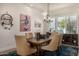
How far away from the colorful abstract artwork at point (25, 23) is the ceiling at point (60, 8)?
0.27 metres

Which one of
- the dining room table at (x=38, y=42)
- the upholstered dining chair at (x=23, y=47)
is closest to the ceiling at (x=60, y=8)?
the dining room table at (x=38, y=42)

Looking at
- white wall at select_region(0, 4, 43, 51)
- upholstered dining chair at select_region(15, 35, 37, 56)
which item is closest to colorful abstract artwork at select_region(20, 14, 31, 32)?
white wall at select_region(0, 4, 43, 51)

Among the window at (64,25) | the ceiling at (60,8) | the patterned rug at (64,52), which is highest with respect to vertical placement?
the ceiling at (60,8)

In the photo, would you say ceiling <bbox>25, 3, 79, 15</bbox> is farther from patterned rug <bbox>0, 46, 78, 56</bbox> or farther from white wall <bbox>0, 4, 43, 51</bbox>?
patterned rug <bbox>0, 46, 78, 56</bbox>

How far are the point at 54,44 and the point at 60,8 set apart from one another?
0.75 m

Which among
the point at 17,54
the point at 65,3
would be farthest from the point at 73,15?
the point at 17,54

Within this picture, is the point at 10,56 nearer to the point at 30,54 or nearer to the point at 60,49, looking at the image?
the point at 30,54

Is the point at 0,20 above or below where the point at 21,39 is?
above

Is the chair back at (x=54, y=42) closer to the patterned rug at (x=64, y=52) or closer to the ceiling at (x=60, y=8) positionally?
the patterned rug at (x=64, y=52)

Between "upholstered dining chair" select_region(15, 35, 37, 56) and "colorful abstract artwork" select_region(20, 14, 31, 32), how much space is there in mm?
183

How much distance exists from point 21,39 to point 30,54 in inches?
14.5

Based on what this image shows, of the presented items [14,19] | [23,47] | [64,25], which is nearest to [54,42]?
[64,25]

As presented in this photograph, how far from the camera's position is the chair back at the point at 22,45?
2369 millimetres

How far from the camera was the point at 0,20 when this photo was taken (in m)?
2.32
